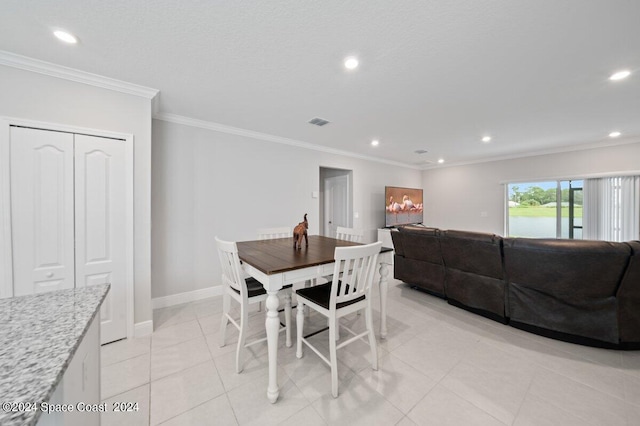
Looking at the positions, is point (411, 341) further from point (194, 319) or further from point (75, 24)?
point (75, 24)

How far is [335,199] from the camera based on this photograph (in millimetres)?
5660

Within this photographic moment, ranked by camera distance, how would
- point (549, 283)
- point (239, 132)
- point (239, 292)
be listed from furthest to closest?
point (239, 132) < point (549, 283) < point (239, 292)

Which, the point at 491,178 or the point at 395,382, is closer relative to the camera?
the point at 395,382

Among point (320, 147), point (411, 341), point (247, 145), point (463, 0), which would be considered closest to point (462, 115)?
point (463, 0)

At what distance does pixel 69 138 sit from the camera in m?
2.04

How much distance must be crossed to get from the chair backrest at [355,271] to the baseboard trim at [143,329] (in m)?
2.01

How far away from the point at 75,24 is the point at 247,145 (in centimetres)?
214

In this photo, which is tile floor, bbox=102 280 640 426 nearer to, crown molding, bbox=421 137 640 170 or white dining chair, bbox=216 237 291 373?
white dining chair, bbox=216 237 291 373

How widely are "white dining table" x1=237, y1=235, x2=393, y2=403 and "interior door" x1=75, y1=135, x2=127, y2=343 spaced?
1.22m

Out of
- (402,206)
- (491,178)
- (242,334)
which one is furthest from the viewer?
(402,206)

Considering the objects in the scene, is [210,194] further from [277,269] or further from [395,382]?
[395,382]

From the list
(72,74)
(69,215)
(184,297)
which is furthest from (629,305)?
(72,74)

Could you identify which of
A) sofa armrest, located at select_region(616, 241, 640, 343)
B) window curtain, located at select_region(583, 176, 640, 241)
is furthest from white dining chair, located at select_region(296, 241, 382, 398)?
window curtain, located at select_region(583, 176, 640, 241)

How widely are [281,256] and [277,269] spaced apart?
399mm
